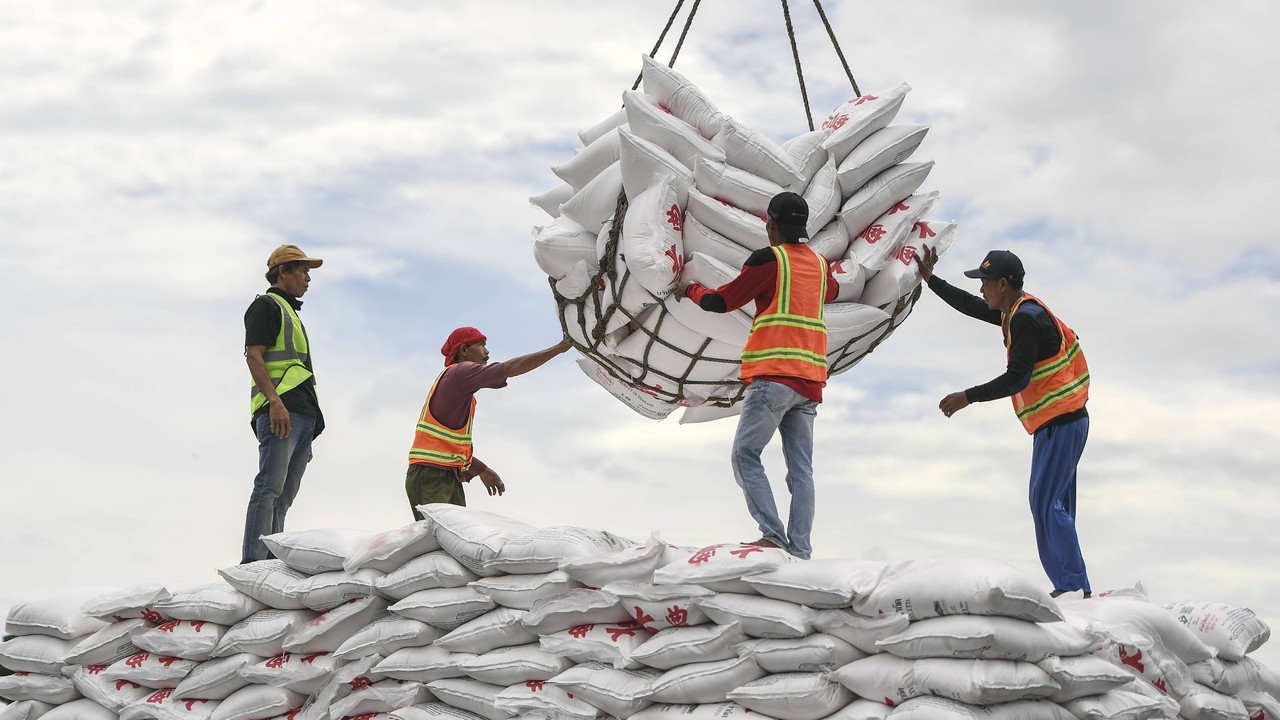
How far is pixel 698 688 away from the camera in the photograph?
3.45 metres

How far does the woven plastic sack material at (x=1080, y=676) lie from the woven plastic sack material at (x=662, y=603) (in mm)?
973

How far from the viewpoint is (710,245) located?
415cm

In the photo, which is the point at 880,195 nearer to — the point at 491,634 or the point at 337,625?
the point at 491,634

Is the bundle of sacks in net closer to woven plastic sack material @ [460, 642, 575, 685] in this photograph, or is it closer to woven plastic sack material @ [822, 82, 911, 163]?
woven plastic sack material @ [822, 82, 911, 163]

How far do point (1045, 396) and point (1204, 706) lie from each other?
46.6 inches

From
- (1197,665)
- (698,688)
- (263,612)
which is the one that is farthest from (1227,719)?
(263,612)

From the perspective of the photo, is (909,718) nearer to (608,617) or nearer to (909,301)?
(608,617)

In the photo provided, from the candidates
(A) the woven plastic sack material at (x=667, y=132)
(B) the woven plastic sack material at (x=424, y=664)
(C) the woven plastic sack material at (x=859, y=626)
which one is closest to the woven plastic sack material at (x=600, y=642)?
(B) the woven plastic sack material at (x=424, y=664)

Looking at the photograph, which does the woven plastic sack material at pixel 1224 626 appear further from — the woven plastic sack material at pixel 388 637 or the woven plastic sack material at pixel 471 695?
the woven plastic sack material at pixel 388 637

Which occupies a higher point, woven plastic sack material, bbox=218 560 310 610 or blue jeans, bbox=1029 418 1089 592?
blue jeans, bbox=1029 418 1089 592

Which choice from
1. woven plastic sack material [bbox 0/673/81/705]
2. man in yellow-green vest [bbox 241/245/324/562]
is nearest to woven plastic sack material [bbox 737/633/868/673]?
man in yellow-green vest [bbox 241/245/324/562]

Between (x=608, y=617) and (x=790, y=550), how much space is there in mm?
676

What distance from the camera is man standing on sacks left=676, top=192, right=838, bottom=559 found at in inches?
154

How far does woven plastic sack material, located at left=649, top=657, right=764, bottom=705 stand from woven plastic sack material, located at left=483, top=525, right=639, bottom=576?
52 centimetres
